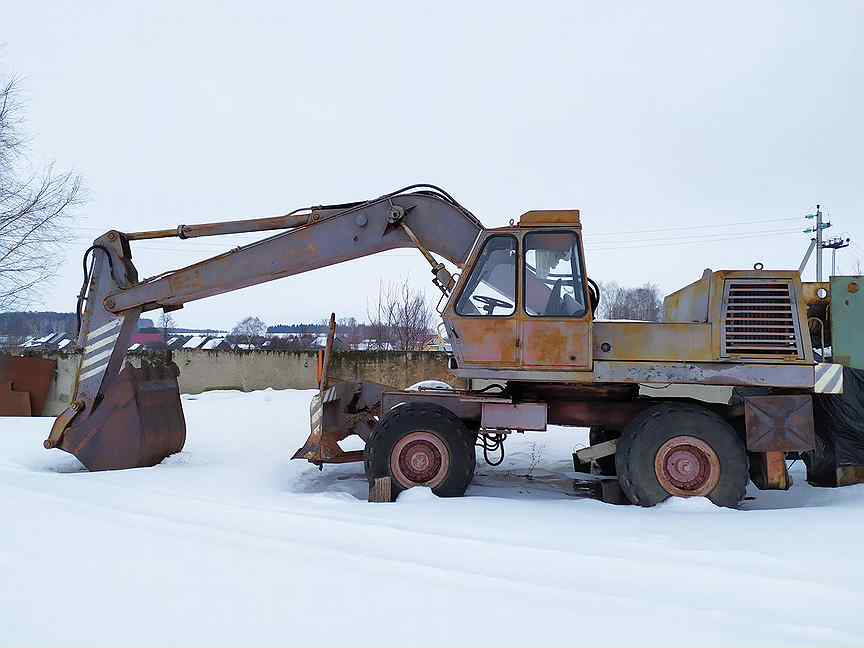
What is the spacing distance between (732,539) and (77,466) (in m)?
6.89

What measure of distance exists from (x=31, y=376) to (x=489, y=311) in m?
14.2

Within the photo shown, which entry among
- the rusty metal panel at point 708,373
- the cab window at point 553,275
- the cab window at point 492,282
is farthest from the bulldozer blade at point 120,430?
the rusty metal panel at point 708,373

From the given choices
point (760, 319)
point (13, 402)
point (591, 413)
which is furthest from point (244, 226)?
point (13, 402)

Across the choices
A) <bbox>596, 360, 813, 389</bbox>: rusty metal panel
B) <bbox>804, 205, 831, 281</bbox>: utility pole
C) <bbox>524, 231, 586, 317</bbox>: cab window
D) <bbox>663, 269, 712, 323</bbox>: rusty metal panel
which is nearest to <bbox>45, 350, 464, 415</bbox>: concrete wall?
<bbox>663, 269, 712, 323</bbox>: rusty metal panel

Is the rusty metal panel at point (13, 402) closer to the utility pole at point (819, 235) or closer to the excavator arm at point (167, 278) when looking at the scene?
the excavator arm at point (167, 278)

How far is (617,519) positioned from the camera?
479 cm

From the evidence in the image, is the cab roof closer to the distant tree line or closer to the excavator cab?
the excavator cab

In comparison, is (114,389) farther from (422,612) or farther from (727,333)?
(727,333)

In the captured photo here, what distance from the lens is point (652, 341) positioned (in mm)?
5809

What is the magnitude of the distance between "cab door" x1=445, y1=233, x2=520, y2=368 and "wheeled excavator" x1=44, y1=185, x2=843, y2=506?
0.04 feet

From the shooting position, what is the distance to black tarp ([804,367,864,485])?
20.0 ft

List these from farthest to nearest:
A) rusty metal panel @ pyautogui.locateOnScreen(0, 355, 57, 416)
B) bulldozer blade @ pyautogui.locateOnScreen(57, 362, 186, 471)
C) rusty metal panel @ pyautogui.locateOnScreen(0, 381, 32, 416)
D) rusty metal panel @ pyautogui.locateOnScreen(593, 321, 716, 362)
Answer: rusty metal panel @ pyautogui.locateOnScreen(0, 355, 57, 416) → rusty metal panel @ pyautogui.locateOnScreen(0, 381, 32, 416) → bulldozer blade @ pyautogui.locateOnScreen(57, 362, 186, 471) → rusty metal panel @ pyautogui.locateOnScreen(593, 321, 716, 362)

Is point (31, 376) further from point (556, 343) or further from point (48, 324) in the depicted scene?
point (48, 324)

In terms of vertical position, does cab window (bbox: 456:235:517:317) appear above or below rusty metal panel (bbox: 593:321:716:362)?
above
